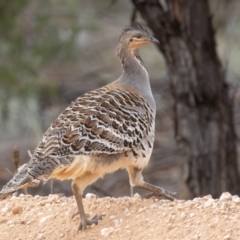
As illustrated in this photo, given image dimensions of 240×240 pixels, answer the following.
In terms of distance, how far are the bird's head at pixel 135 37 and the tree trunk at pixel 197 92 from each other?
7.48 feet

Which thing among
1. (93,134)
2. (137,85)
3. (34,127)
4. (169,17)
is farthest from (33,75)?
(93,134)

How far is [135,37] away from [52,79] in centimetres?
1163

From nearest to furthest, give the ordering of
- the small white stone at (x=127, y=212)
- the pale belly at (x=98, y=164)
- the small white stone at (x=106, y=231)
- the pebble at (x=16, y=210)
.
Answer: the small white stone at (x=106, y=231), the pale belly at (x=98, y=164), the small white stone at (x=127, y=212), the pebble at (x=16, y=210)

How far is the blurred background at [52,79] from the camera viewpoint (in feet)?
50.6

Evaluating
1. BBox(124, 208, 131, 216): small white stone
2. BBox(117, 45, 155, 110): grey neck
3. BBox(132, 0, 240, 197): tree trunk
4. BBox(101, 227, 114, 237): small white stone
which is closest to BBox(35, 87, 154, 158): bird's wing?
BBox(117, 45, 155, 110): grey neck

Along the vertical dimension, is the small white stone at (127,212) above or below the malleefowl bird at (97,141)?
below

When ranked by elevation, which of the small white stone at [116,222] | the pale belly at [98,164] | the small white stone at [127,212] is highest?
the pale belly at [98,164]

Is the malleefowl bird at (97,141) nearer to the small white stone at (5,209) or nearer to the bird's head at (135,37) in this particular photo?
the bird's head at (135,37)

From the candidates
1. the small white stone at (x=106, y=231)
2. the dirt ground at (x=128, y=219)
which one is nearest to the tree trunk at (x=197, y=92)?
the dirt ground at (x=128, y=219)

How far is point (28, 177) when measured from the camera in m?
6.26

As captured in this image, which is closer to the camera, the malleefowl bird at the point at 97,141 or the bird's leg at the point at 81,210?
the malleefowl bird at the point at 97,141

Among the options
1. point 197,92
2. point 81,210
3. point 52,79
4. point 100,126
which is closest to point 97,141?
point 100,126

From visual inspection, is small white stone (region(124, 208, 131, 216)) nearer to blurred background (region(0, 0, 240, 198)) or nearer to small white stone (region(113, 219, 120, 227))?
small white stone (region(113, 219, 120, 227))

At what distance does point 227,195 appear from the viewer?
6.89 metres
